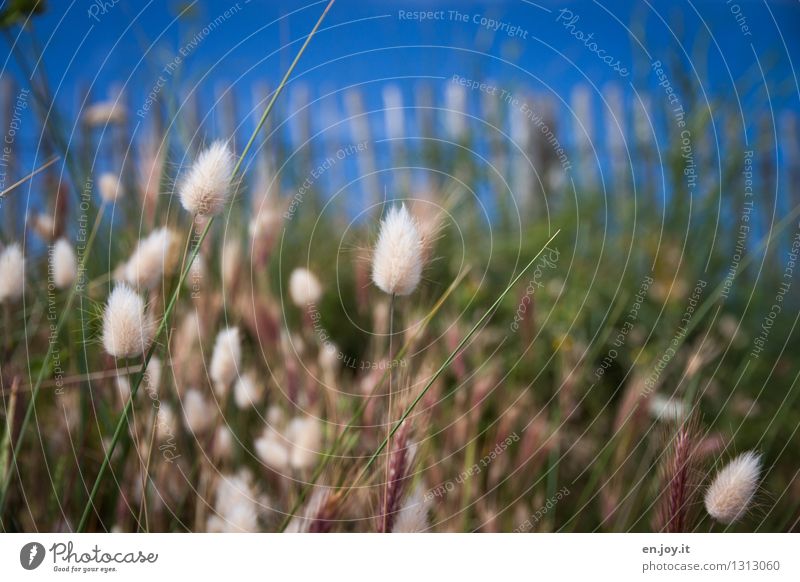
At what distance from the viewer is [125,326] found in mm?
740

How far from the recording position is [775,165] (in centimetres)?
112

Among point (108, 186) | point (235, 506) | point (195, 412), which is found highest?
point (108, 186)

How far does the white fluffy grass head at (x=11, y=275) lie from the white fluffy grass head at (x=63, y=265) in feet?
0.13

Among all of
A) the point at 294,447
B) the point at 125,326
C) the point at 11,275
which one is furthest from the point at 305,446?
the point at 11,275

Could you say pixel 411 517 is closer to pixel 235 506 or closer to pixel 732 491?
pixel 235 506

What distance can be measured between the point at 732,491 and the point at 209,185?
0.68 meters

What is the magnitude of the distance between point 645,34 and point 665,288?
43 cm

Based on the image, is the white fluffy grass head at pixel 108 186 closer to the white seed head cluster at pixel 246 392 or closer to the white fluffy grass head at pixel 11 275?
the white fluffy grass head at pixel 11 275

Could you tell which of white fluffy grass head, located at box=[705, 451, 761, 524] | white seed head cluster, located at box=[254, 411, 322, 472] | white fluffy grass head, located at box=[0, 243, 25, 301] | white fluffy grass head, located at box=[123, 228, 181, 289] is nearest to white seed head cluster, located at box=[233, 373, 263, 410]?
white seed head cluster, located at box=[254, 411, 322, 472]

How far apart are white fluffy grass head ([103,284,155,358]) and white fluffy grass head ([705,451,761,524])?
2.21ft

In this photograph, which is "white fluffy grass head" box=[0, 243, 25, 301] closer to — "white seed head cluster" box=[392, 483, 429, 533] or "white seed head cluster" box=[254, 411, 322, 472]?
"white seed head cluster" box=[254, 411, 322, 472]

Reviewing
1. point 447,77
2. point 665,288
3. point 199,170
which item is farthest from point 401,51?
point 665,288

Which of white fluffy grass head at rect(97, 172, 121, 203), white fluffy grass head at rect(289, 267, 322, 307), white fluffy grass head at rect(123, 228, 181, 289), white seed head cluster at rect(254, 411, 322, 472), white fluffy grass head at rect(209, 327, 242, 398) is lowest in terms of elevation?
white seed head cluster at rect(254, 411, 322, 472)

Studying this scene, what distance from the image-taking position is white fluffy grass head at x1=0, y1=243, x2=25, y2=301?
0.84 metres
